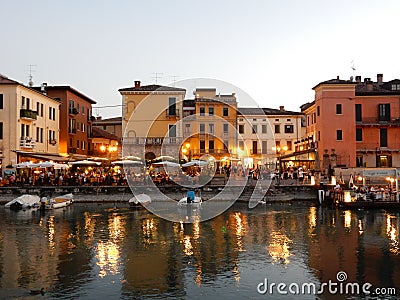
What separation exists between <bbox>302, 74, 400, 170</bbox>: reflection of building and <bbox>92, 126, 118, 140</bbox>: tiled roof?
26.4m

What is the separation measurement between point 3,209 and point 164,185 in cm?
1214

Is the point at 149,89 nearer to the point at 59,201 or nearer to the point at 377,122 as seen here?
the point at 59,201

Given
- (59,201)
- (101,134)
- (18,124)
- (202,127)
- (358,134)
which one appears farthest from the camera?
(101,134)

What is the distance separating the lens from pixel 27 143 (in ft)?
135

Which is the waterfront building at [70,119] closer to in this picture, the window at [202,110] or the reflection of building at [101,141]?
the reflection of building at [101,141]

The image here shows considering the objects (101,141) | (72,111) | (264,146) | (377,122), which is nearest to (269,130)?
(264,146)

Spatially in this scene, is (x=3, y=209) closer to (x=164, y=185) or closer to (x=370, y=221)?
(x=164, y=185)

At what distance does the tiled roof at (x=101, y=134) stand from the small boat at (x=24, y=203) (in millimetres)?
24590

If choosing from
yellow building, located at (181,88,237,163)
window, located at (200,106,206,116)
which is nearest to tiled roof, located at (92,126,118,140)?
yellow building, located at (181,88,237,163)

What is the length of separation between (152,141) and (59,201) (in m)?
18.2

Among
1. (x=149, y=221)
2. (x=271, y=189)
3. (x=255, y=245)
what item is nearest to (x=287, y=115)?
(x=271, y=189)

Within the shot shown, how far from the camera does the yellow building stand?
56625 millimetres

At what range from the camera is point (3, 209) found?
34.1 metres

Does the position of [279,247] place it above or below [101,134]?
→ below
